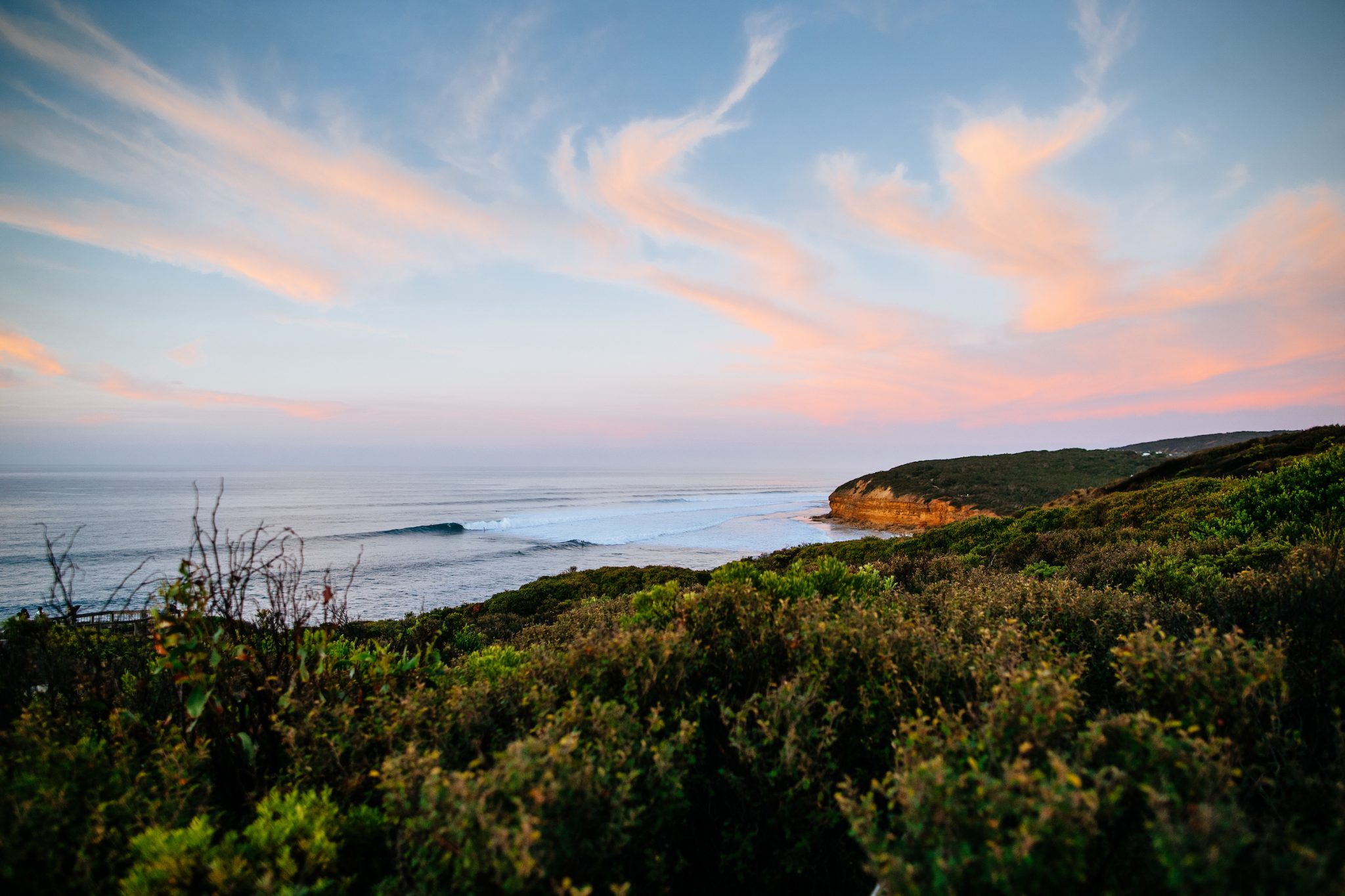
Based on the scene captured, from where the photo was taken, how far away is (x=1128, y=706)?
3.37 metres

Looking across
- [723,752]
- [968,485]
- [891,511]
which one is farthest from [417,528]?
[723,752]

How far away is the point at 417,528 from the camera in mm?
Answer: 47000

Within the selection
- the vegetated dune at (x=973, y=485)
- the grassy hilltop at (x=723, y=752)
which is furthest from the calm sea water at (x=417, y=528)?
the grassy hilltop at (x=723, y=752)

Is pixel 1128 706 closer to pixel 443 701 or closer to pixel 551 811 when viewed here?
pixel 551 811

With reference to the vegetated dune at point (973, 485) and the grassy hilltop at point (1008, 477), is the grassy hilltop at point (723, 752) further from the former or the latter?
the grassy hilltop at point (1008, 477)

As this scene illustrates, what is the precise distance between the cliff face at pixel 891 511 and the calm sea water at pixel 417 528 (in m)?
3.42

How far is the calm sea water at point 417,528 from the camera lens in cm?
2758

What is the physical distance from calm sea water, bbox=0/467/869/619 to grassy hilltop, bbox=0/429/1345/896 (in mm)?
14393

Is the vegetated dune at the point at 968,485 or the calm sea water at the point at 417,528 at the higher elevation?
the vegetated dune at the point at 968,485

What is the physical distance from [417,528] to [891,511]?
38.4 m

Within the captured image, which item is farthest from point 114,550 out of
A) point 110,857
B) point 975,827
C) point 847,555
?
point 975,827

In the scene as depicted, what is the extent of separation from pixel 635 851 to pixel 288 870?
4.62 ft

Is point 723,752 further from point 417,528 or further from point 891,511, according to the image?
point 417,528

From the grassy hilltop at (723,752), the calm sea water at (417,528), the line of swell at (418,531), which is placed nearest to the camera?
the grassy hilltop at (723,752)
